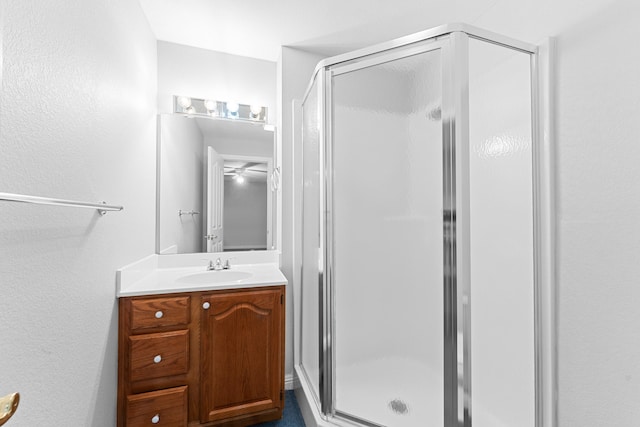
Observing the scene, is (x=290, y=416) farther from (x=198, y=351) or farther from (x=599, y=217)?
(x=599, y=217)

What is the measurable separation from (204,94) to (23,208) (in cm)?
160

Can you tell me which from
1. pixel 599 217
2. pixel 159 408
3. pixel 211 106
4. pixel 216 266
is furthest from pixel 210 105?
pixel 599 217

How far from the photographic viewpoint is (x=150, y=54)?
187cm

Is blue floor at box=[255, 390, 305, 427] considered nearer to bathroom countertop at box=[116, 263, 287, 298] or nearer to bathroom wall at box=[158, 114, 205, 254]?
bathroom countertop at box=[116, 263, 287, 298]

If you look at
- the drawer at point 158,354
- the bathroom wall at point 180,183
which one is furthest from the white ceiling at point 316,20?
the drawer at point 158,354

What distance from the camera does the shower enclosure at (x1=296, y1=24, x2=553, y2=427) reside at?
1160mm

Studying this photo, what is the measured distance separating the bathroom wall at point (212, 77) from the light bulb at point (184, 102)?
5 centimetres

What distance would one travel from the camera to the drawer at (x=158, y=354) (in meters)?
1.40

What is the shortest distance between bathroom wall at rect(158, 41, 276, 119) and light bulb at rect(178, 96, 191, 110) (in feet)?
0.16

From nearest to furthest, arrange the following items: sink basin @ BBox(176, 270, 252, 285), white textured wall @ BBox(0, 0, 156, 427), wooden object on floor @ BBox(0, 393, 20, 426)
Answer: wooden object on floor @ BBox(0, 393, 20, 426) < white textured wall @ BBox(0, 0, 156, 427) < sink basin @ BBox(176, 270, 252, 285)

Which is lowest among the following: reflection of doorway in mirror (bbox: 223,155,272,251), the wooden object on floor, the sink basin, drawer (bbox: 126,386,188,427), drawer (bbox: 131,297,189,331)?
drawer (bbox: 126,386,188,427)

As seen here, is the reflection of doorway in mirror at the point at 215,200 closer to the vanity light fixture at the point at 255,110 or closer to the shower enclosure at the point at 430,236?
the vanity light fixture at the point at 255,110

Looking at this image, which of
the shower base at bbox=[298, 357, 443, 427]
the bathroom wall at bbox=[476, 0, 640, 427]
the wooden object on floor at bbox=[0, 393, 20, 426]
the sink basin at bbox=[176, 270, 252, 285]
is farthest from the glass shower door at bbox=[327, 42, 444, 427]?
the wooden object on floor at bbox=[0, 393, 20, 426]

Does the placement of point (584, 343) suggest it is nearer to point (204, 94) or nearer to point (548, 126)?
point (548, 126)
